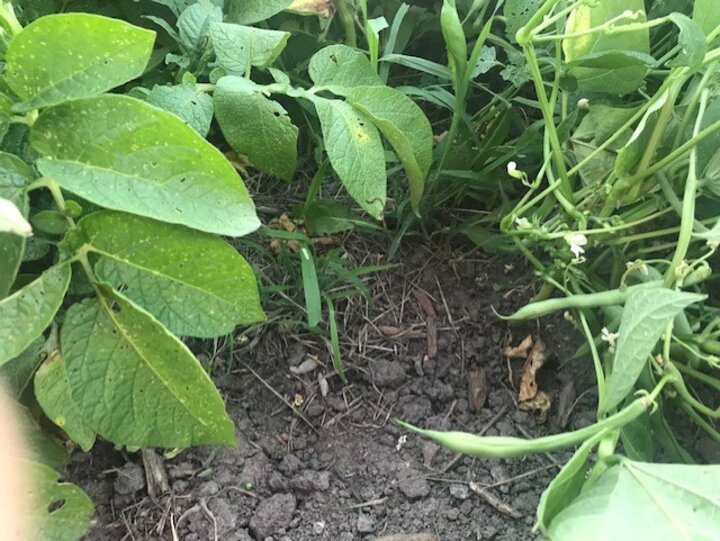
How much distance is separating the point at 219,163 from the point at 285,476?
16.6 inches

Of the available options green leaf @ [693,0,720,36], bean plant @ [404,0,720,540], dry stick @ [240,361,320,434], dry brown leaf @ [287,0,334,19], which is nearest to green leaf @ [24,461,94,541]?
dry stick @ [240,361,320,434]

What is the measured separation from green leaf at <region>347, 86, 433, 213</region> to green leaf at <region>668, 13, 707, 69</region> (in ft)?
0.93

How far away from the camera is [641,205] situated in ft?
2.79

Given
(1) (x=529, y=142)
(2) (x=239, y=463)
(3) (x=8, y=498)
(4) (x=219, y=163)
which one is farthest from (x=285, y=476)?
(1) (x=529, y=142)

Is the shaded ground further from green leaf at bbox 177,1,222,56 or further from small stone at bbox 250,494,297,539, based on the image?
green leaf at bbox 177,1,222,56

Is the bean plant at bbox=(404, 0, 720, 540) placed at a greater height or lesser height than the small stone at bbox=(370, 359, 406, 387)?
greater

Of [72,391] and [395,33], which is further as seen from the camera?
[395,33]

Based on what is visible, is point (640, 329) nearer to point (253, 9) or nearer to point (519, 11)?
point (519, 11)

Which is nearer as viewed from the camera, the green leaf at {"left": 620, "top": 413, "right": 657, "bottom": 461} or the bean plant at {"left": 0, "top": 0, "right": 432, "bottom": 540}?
the bean plant at {"left": 0, "top": 0, "right": 432, "bottom": 540}

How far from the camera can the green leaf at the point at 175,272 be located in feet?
2.10

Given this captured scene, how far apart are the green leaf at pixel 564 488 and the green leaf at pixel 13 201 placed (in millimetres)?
472

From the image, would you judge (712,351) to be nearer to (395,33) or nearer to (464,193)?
(464,193)

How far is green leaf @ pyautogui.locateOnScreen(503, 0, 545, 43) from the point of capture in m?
0.85

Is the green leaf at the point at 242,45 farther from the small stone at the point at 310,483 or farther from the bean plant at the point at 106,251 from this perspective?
the small stone at the point at 310,483
